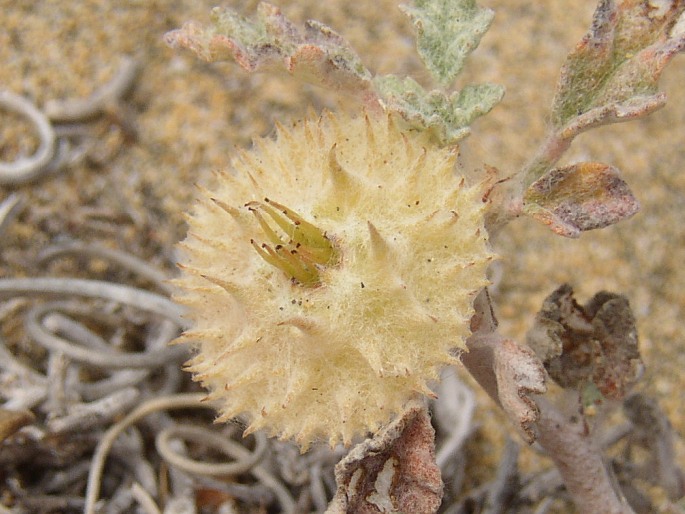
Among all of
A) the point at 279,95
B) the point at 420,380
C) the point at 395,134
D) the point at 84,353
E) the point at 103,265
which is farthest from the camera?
the point at 279,95

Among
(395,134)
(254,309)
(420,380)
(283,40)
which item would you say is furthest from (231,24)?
(420,380)

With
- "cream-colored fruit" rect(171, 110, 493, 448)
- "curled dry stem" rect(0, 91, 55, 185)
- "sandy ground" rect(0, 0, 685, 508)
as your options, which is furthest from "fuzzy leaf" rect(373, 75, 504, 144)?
"curled dry stem" rect(0, 91, 55, 185)

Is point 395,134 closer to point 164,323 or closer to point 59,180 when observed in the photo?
point 164,323

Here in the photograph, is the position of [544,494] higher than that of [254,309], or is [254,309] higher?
[254,309]

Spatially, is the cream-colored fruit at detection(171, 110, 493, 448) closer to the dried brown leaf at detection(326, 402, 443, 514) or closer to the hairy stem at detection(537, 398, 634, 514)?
the dried brown leaf at detection(326, 402, 443, 514)

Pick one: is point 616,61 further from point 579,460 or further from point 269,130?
point 269,130

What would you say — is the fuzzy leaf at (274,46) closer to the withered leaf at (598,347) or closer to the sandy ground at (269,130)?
the withered leaf at (598,347)

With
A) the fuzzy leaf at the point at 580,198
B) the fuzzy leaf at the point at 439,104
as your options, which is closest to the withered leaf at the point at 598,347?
the fuzzy leaf at the point at 580,198
